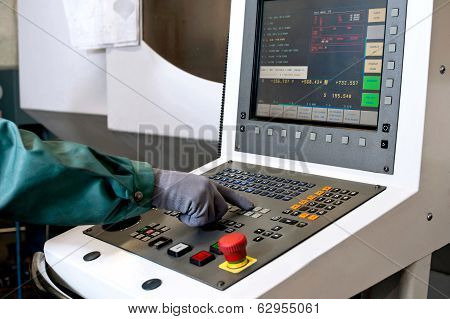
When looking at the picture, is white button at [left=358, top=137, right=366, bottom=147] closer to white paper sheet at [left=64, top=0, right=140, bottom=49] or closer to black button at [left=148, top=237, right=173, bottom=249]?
black button at [left=148, top=237, right=173, bottom=249]

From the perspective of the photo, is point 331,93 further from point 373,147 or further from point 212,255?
point 212,255

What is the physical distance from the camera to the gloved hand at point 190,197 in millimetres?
782

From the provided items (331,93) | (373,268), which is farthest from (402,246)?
(331,93)

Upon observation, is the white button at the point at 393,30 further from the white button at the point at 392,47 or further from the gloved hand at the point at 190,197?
the gloved hand at the point at 190,197

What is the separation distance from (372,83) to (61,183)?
0.59 metres

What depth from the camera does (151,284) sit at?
25.5 inches

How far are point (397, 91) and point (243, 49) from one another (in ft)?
1.26

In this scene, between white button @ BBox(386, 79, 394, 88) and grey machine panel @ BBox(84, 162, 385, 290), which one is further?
white button @ BBox(386, 79, 394, 88)

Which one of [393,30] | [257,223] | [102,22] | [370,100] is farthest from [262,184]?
[102,22]

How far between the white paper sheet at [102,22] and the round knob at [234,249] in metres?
0.91

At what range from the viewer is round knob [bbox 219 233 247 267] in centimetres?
64

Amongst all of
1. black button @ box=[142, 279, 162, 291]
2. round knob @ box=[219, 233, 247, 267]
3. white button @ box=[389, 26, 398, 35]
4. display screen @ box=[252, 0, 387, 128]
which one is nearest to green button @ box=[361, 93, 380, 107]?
display screen @ box=[252, 0, 387, 128]

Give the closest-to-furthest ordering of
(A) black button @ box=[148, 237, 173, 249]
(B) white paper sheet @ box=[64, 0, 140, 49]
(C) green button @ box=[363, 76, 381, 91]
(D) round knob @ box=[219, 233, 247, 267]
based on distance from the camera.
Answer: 1. (D) round knob @ box=[219, 233, 247, 267]
2. (A) black button @ box=[148, 237, 173, 249]
3. (C) green button @ box=[363, 76, 381, 91]
4. (B) white paper sheet @ box=[64, 0, 140, 49]

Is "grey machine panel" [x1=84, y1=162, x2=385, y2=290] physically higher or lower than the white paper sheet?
lower
